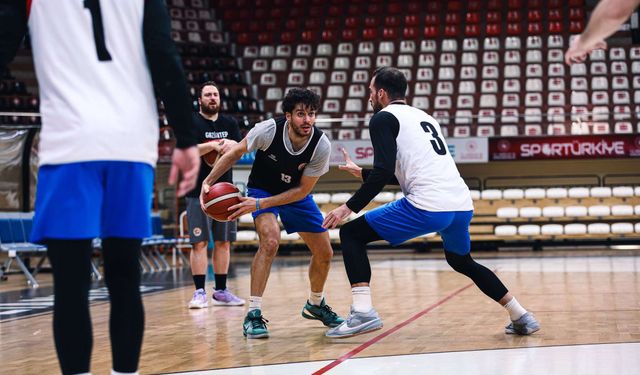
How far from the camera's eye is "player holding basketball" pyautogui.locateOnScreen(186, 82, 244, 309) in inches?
277

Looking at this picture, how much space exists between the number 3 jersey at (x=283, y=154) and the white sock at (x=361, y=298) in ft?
2.62

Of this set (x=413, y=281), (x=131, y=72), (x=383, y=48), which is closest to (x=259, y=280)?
(x=131, y=72)

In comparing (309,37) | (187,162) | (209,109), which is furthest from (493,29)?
(187,162)

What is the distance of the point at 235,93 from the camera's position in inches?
763

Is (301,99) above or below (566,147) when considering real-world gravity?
below

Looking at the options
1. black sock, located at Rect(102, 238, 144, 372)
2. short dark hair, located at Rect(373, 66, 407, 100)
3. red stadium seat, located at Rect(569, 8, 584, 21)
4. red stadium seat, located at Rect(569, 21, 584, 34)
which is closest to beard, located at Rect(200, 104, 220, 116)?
short dark hair, located at Rect(373, 66, 407, 100)

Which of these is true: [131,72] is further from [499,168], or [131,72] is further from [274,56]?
[274,56]

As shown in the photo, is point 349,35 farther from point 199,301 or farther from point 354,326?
point 354,326

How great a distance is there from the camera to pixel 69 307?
2.53m

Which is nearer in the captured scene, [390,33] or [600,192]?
[600,192]

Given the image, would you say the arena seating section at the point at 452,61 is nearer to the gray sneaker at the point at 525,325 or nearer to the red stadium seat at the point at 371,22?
the red stadium seat at the point at 371,22

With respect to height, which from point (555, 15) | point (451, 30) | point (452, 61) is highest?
point (555, 15)

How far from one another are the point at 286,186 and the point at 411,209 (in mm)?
916

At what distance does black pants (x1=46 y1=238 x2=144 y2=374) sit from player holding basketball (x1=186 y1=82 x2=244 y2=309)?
14.4ft
